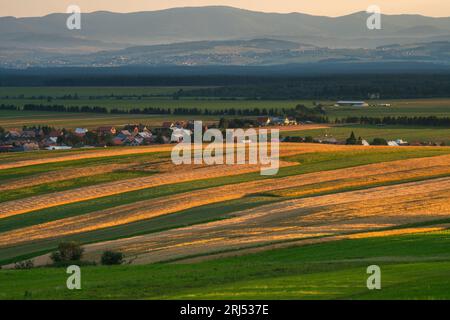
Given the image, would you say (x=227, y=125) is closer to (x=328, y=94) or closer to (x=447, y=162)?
(x=447, y=162)

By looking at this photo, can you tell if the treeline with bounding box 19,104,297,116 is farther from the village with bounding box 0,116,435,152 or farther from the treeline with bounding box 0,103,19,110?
the village with bounding box 0,116,435,152

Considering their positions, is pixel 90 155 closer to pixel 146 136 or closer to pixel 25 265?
pixel 146 136

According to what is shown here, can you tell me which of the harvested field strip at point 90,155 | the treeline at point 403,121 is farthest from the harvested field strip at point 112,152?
the treeline at point 403,121

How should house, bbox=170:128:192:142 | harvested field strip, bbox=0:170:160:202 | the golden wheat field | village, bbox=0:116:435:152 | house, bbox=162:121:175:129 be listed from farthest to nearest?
1. house, bbox=162:121:175:129
2. house, bbox=170:128:192:142
3. village, bbox=0:116:435:152
4. harvested field strip, bbox=0:170:160:202
5. the golden wheat field

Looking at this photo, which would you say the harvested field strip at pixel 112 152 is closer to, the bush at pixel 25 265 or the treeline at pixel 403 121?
the treeline at pixel 403 121

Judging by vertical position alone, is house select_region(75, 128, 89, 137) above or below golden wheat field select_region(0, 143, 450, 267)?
below

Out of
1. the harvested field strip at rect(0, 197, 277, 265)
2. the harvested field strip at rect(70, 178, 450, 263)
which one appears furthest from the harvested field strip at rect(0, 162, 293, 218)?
the harvested field strip at rect(70, 178, 450, 263)
